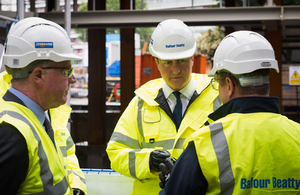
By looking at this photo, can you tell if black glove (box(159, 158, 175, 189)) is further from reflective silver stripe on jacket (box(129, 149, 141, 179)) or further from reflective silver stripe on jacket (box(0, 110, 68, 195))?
reflective silver stripe on jacket (box(0, 110, 68, 195))

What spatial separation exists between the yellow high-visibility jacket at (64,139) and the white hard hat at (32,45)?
0.78 meters

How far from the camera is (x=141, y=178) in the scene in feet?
7.72

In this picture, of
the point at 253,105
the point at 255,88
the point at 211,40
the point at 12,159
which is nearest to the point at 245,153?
the point at 253,105

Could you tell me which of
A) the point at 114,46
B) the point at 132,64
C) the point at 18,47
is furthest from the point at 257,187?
the point at 114,46

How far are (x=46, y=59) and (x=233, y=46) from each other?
3.34ft

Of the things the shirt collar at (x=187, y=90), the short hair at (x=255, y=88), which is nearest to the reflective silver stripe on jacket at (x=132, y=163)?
the shirt collar at (x=187, y=90)

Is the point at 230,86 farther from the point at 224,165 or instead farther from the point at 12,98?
the point at 12,98

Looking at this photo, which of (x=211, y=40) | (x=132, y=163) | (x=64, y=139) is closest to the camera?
(x=132, y=163)

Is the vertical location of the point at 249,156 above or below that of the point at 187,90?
below

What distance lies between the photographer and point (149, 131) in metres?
2.48

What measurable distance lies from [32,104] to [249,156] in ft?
3.68

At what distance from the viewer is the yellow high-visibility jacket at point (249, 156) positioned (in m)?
1.43

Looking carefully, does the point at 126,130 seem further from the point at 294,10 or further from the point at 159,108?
the point at 294,10

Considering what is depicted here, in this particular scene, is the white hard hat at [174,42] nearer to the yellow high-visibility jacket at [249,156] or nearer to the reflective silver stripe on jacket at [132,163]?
the reflective silver stripe on jacket at [132,163]
